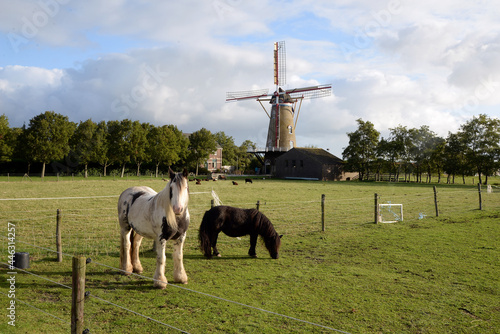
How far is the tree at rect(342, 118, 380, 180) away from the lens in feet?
172

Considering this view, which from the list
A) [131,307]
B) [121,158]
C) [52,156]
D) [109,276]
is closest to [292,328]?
[131,307]

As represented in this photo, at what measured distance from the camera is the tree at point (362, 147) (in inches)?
2060

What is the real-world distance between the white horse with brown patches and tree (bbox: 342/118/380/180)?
4948 cm

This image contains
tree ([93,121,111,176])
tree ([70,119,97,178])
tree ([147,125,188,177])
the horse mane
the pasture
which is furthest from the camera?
tree ([147,125,188,177])

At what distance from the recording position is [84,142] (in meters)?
45.9

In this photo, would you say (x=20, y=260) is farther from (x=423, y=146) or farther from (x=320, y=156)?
(x=423, y=146)

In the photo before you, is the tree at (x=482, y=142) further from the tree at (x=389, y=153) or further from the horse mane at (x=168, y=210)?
the horse mane at (x=168, y=210)

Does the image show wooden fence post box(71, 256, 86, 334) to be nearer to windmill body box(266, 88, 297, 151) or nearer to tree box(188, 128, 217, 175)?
windmill body box(266, 88, 297, 151)

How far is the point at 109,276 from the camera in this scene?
6340mm

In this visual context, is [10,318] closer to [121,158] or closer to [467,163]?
[121,158]

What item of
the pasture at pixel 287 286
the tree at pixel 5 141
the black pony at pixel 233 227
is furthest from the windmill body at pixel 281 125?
the black pony at pixel 233 227

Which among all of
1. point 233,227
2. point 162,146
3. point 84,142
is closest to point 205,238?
point 233,227

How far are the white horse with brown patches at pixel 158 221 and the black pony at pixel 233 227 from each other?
1.55 metres

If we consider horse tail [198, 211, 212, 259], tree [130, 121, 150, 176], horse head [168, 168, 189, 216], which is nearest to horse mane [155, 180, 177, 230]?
horse head [168, 168, 189, 216]
